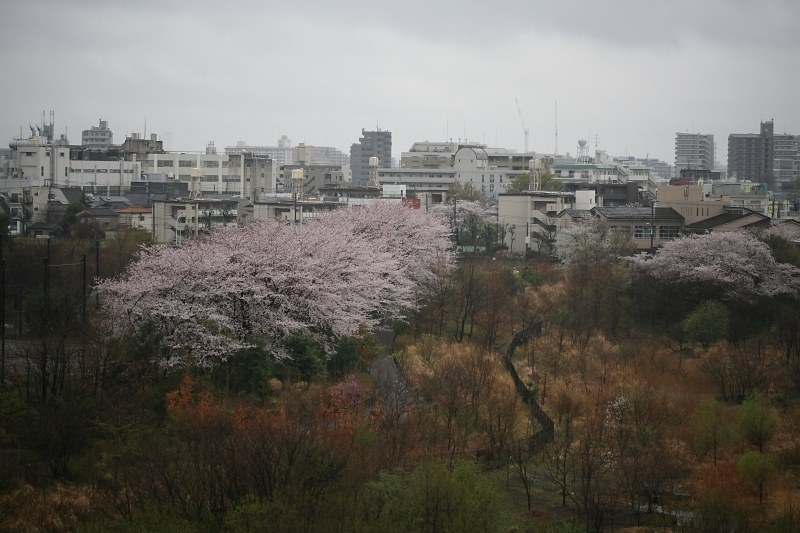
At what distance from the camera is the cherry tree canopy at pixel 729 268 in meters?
28.5

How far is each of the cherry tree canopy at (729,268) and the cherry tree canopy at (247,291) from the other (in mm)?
8811

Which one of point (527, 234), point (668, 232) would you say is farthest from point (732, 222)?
point (527, 234)

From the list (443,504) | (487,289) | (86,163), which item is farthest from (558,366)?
(86,163)

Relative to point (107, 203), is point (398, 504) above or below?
below

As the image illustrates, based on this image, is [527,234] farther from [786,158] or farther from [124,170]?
[786,158]

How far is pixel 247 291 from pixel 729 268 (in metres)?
15.0

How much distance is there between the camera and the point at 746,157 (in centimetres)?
10500

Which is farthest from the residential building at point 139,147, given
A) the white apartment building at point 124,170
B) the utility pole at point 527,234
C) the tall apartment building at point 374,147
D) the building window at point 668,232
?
the tall apartment building at point 374,147

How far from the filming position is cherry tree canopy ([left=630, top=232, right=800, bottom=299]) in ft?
93.4

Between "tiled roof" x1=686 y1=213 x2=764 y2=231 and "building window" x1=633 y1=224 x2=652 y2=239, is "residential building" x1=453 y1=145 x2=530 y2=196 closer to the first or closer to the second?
"building window" x1=633 y1=224 x2=652 y2=239

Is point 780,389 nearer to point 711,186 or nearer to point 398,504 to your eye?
point 398,504

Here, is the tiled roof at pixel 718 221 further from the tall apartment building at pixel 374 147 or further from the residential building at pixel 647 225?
the tall apartment building at pixel 374 147

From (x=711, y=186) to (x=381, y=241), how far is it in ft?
96.6

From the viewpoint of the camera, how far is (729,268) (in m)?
29.0
